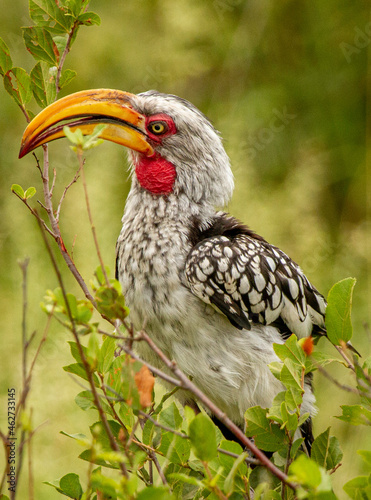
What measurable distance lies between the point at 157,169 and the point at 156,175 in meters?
0.02

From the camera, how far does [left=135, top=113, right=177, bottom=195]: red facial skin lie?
7.07 ft

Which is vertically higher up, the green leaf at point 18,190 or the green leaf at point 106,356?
the green leaf at point 18,190

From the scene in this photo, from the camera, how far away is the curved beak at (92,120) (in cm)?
179

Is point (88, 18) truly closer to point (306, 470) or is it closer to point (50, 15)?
point (50, 15)

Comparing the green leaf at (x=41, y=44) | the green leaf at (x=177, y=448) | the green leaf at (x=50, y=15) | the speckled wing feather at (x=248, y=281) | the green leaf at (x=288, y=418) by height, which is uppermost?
the green leaf at (x=50, y=15)

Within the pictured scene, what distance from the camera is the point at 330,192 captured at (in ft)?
15.2

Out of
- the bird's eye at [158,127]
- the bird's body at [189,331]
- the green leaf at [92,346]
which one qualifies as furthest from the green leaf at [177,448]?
the bird's eye at [158,127]

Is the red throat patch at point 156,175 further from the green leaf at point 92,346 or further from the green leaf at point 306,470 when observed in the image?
the green leaf at point 306,470

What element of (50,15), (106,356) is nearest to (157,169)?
(50,15)

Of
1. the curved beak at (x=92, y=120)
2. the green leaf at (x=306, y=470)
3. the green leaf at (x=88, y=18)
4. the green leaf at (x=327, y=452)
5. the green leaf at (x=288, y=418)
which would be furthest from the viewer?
the curved beak at (x=92, y=120)

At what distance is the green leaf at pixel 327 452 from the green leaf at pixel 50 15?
1.09 meters

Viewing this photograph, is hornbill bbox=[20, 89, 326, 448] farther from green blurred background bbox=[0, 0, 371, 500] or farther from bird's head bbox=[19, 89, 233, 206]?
green blurred background bbox=[0, 0, 371, 500]

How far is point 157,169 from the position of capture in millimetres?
2164

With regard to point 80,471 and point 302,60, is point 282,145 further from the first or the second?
point 80,471
